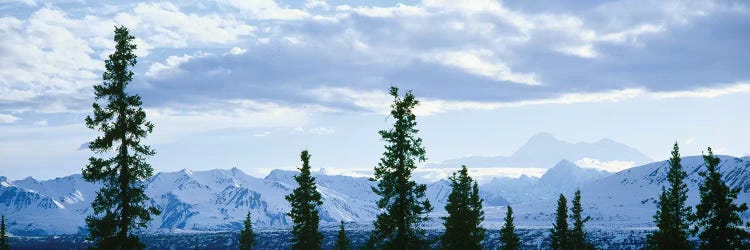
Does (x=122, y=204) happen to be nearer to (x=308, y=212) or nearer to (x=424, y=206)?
(x=424, y=206)

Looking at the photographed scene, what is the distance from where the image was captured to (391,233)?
4028 cm

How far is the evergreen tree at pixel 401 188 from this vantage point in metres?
38.8

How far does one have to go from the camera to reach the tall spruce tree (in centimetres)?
4906

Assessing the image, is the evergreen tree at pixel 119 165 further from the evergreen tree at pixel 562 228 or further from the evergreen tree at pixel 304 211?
the evergreen tree at pixel 562 228

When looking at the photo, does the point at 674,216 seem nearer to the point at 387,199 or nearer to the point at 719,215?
the point at 719,215

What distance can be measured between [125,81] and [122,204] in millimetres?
5846

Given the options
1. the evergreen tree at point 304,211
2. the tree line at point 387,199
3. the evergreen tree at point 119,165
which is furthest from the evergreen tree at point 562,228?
the evergreen tree at point 119,165

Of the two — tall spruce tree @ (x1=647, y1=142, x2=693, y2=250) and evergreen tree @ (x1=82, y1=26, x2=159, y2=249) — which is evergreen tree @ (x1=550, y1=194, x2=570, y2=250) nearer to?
tall spruce tree @ (x1=647, y1=142, x2=693, y2=250)

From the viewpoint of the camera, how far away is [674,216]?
167 feet

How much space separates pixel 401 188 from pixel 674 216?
23382mm

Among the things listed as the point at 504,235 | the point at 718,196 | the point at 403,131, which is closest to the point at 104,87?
the point at 403,131

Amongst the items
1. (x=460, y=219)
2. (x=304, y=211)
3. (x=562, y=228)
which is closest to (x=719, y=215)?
(x=460, y=219)

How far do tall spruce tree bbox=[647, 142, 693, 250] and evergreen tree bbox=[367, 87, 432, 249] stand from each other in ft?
62.8

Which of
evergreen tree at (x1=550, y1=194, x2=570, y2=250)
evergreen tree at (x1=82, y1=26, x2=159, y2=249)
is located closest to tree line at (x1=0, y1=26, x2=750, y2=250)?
evergreen tree at (x1=82, y1=26, x2=159, y2=249)
